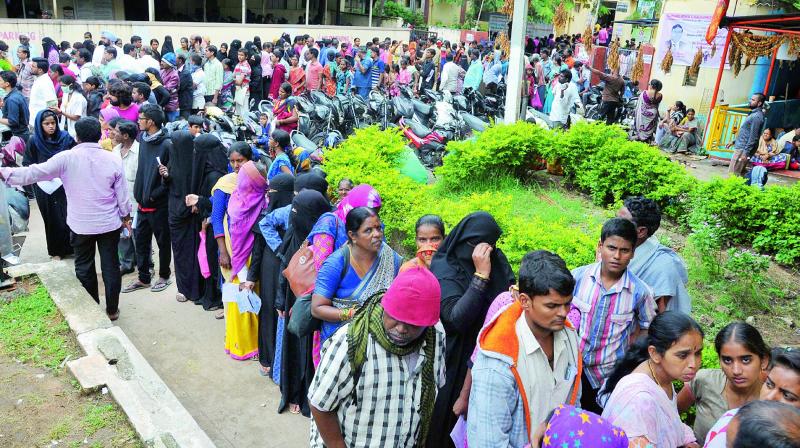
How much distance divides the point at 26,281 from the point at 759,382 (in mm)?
5754

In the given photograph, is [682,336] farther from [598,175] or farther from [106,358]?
[598,175]

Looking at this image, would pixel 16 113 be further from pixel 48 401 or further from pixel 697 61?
pixel 697 61

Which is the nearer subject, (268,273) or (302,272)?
(302,272)

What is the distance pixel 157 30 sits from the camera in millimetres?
20172

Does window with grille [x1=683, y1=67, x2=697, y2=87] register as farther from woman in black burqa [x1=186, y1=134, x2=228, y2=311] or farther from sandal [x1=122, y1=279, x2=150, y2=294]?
sandal [x1=122, y1=279, x2=150, y2=294]

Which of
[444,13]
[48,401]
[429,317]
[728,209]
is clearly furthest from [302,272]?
[444,13]

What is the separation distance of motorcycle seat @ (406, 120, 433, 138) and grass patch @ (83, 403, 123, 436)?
23.4ft

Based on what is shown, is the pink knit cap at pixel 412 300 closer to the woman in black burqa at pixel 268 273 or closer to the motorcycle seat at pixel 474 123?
the woman in black burqa at pixel 268 273

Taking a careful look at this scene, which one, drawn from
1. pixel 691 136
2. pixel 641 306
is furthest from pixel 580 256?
pixel 691 136

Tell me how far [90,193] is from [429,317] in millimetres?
3955

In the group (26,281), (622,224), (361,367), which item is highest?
(622,224)

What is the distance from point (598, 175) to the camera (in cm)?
712

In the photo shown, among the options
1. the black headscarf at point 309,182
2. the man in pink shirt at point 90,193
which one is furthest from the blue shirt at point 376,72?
the black headscarf at point 309,182

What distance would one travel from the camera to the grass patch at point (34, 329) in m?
4.48
